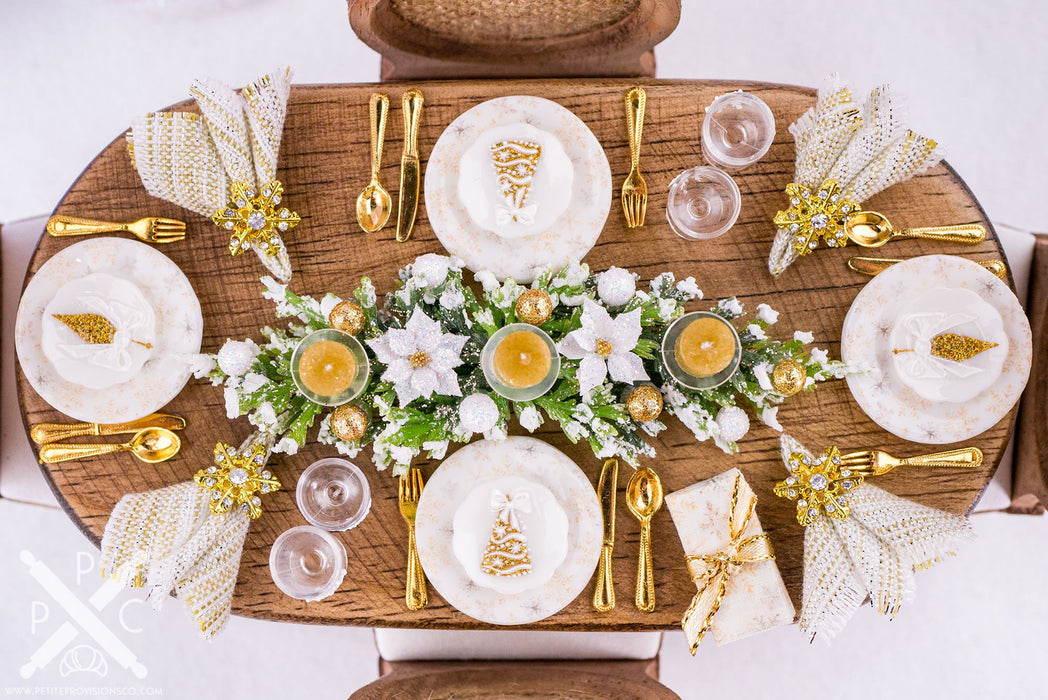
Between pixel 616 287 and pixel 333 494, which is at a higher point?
pixel 616 287

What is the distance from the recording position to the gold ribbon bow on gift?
3.88 ft

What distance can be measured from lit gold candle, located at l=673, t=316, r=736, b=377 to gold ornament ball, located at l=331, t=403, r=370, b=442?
0.54 m

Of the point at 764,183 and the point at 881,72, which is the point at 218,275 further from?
the point at 881,72

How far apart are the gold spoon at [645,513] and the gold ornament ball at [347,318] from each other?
0.59 metres

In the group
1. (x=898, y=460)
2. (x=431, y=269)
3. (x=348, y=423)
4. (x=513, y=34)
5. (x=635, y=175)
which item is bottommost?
(x=898, y=460)

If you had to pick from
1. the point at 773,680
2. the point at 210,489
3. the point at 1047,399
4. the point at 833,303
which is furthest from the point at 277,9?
the point at 773,680

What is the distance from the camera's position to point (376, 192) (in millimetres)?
1254

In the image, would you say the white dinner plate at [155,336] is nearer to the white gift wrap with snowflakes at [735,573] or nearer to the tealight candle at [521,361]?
the tealight candle at [521,361]

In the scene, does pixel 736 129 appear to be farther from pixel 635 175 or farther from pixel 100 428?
Answer: pixel 100 428

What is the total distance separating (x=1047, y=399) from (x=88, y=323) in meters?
1.87

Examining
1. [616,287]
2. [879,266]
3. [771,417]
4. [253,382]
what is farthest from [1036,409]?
[253,382]
